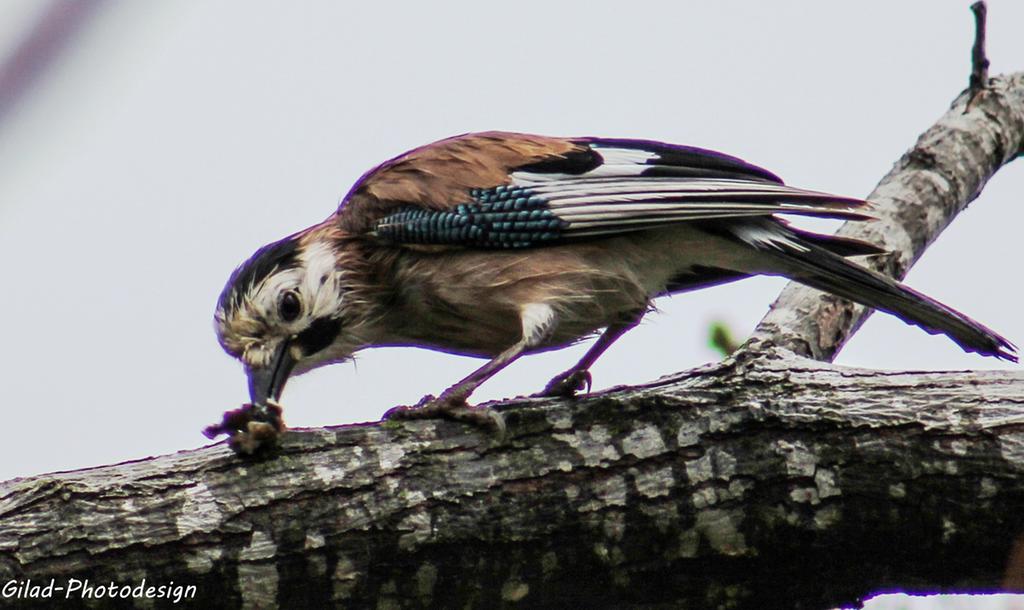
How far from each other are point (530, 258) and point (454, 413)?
122cm

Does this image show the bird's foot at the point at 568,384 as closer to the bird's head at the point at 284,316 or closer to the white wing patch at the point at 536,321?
the white wing patch at the point at 536,321

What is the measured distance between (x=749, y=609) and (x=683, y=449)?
2.16ft

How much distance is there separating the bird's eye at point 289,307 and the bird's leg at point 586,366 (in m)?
1.26

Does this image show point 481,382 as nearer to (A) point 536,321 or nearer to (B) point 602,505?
(A) point 536,321

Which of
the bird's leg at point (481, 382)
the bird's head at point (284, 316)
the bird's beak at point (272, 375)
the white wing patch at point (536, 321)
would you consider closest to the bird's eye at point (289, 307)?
the bird's head at point (284, 316)

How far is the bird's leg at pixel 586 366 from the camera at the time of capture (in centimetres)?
605

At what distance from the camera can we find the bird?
5.87 metres

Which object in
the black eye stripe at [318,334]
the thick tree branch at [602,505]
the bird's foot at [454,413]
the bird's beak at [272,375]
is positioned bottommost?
the thick tree branch at [602,505]

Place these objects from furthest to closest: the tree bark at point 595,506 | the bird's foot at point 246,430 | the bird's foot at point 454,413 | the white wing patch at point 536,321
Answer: the white wing patch at point 536,321, the bird's foot at point 454,413, the bird's foot at point 246,430, the tree bark at point 595,506

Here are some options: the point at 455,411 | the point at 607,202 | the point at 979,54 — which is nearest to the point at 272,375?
the point at 455,411

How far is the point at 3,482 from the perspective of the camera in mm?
4457

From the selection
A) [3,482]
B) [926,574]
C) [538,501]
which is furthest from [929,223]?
[3,482]

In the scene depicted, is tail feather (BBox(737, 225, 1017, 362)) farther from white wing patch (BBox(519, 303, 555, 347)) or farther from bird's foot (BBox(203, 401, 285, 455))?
bird's foot (BBox(203, 401, 285, 455))

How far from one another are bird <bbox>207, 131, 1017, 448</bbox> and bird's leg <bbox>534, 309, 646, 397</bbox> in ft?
0.04
